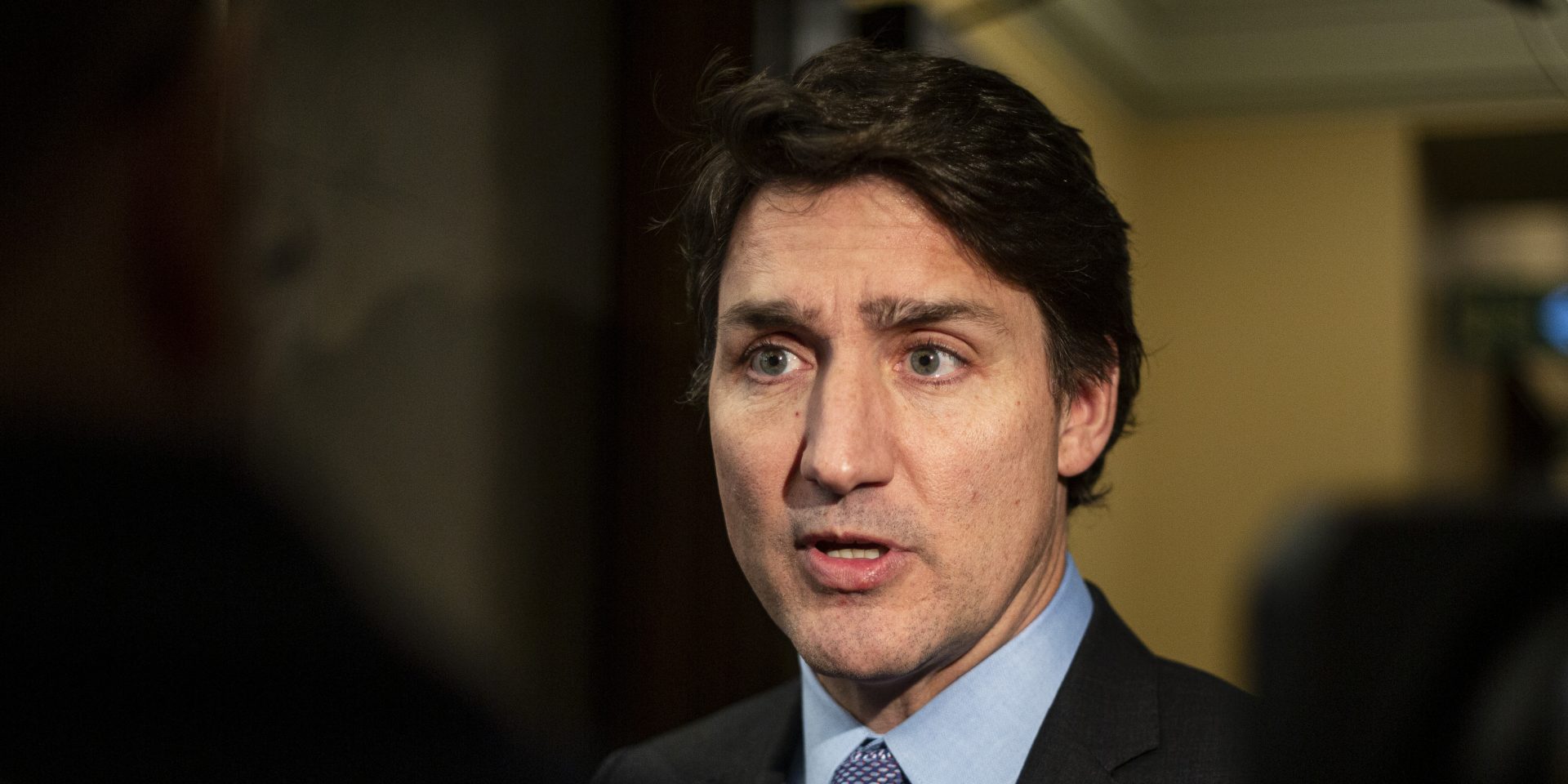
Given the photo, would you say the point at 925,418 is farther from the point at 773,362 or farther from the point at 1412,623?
the point at 1412,623

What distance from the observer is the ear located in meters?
1.24

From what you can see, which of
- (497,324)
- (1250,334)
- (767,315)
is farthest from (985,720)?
(1250,334)

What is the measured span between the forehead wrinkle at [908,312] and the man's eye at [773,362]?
0.30ft

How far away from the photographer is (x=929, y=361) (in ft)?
3.68

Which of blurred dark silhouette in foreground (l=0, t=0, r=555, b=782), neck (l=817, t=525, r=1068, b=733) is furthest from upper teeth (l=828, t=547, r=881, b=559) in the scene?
blurred dark silhouette in foreground (l=0, t=0, r=555, b=782)

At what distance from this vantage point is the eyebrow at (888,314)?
3.60 ft

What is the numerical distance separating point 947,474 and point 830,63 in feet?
1.26

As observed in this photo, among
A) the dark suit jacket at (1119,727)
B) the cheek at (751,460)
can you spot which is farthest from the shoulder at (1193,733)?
the cheek at (751,460)

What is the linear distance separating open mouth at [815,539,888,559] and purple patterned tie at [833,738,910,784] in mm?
200

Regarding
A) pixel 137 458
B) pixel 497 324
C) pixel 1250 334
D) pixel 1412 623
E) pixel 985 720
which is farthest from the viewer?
pixel 1250 334

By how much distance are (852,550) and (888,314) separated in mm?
192

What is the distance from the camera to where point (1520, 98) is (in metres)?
4.82

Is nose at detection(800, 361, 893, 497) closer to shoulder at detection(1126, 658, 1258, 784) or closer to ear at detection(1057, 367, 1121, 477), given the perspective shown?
ear at detection(1057, 367, 1121, 477)

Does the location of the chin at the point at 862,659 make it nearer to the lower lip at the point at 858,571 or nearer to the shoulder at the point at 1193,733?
the lower lip at the point at 858,571
